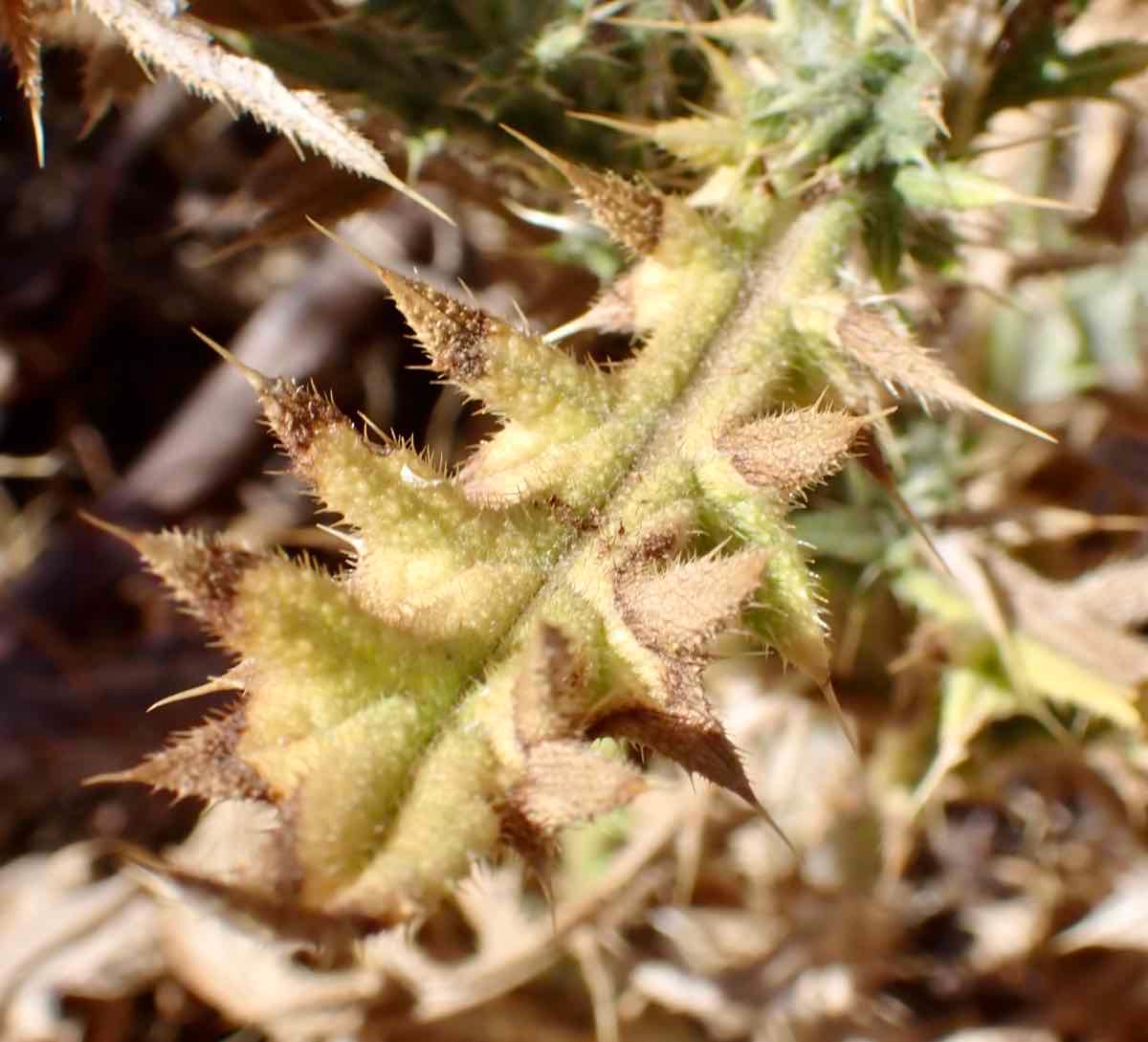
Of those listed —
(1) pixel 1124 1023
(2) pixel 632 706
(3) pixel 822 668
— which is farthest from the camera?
(1) pixel 1124 1023

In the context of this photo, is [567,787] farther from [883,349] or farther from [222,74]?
[222,74]

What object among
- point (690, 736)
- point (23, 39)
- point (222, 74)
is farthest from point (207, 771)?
point (23, 39)

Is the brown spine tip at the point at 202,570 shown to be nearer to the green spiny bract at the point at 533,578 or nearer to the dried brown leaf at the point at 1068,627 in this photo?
the green spiny bract at the point at 533,578

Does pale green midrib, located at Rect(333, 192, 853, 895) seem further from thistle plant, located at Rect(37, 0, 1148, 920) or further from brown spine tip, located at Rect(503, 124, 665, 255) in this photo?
brown spine tip, located at Rect(503, 124, 665, 255)

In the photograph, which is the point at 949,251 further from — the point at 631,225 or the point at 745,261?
the point at 631,225

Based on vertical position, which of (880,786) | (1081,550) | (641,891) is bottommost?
(641,891)

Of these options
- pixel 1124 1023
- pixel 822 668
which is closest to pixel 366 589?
pixel 822 668

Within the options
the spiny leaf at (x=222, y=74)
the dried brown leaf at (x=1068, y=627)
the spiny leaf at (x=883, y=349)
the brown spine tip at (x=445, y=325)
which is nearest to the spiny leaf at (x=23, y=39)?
the spiny leaf at (x=222, y=74)
